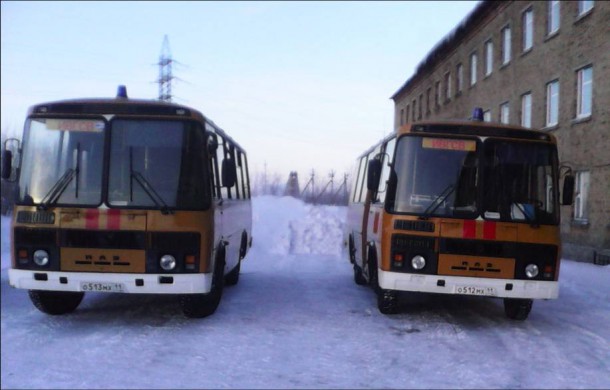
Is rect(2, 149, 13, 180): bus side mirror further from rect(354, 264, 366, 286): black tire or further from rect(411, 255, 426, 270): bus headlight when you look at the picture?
rect(354, 264, 366, 286): black tire

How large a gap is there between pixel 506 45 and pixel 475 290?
915 inches

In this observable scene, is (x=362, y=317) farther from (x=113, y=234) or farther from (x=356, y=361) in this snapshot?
(x=113, y=234)

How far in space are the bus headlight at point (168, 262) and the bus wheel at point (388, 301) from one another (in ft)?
10.4

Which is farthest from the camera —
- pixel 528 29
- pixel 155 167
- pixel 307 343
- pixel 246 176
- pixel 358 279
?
pixel 528 29

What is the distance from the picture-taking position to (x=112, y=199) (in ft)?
25.2

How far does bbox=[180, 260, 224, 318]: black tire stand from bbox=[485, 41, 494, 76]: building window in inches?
1001

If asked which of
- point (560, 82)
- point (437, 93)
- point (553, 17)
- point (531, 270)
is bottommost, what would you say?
point (531, 270)

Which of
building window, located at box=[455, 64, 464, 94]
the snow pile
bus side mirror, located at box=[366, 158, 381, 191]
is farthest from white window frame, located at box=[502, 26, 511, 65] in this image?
bus side mirror, located at box=[366, 158, 381, 191]

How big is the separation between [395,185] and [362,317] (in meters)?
2.01

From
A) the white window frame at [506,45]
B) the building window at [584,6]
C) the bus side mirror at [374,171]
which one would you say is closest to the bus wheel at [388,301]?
the bus side mirror at [374,171]

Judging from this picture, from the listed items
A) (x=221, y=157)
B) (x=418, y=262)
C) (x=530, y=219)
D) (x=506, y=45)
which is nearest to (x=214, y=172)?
(x=221, y=157)

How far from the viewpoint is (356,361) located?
655cm

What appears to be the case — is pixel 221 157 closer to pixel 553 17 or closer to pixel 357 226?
pixel 357 226

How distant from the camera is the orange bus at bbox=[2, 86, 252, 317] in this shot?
24.7 ft
